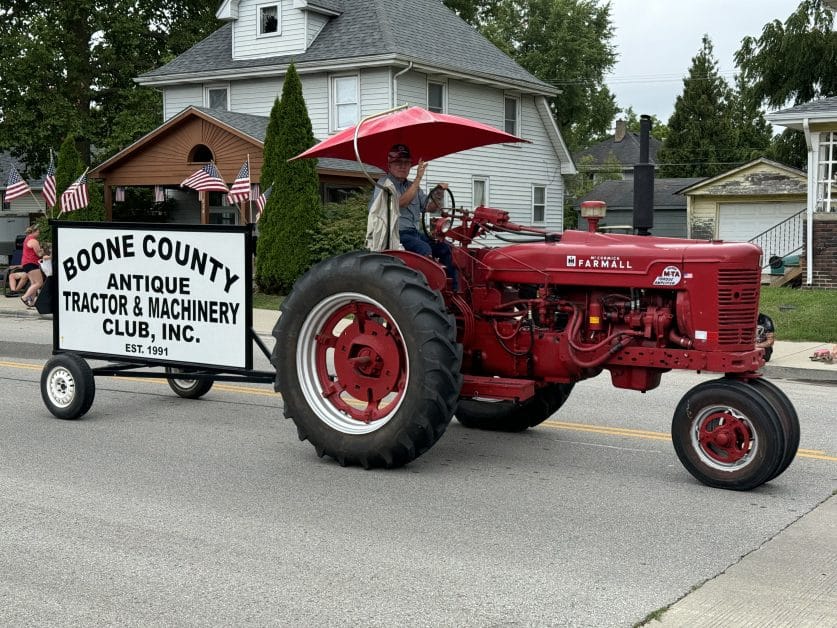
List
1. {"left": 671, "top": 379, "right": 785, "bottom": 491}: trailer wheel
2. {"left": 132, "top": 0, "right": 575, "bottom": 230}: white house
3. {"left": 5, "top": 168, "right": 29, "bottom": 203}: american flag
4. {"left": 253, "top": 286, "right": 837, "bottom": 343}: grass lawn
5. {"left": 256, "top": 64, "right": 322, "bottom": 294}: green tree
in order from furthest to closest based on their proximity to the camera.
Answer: {"left": 132, "top": 0, "right": 575, "bottom": 230}: white house < {"left": 256, "top": 64, "right": 322, "bottom": 294}: green tree < {"left": 5, "top": 168, "right": 29, "bottom": 203}: american flag < {"left": 253, "top": 286, "right": 837, "bottom": 343}: grass lawn < {"left": 671, "top": 379, "right": 785, "bottom": 491}: trailer wheel

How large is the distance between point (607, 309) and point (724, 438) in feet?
3.93

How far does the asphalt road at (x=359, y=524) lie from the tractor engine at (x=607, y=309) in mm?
772

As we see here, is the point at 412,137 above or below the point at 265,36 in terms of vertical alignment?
below

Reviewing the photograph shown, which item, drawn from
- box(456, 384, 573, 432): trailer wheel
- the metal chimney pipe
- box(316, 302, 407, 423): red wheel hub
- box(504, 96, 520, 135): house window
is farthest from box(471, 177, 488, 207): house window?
box(316, 302, 407, 423): red wheel hub

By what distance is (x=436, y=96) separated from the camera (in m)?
31.6

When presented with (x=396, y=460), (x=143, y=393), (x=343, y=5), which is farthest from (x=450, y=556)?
(x=343, y=5)

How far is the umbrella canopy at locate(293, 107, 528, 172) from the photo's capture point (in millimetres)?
7320

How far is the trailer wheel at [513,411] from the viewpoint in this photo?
8.27 m

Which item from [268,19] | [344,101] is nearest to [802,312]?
[344,101]

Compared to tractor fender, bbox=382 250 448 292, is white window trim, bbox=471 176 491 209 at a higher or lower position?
higher

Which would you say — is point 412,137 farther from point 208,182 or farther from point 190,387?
point 208,182

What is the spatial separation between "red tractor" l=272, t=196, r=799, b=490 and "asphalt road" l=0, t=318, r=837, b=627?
0.35 meters

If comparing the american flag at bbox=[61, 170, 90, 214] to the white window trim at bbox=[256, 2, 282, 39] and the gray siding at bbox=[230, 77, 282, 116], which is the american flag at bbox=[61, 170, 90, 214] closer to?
the gray siding at bbox=[230, 77, 282, 116]

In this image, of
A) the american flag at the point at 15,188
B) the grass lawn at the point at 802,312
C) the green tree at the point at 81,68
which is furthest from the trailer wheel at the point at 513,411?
the green tree at the point at 81,68
